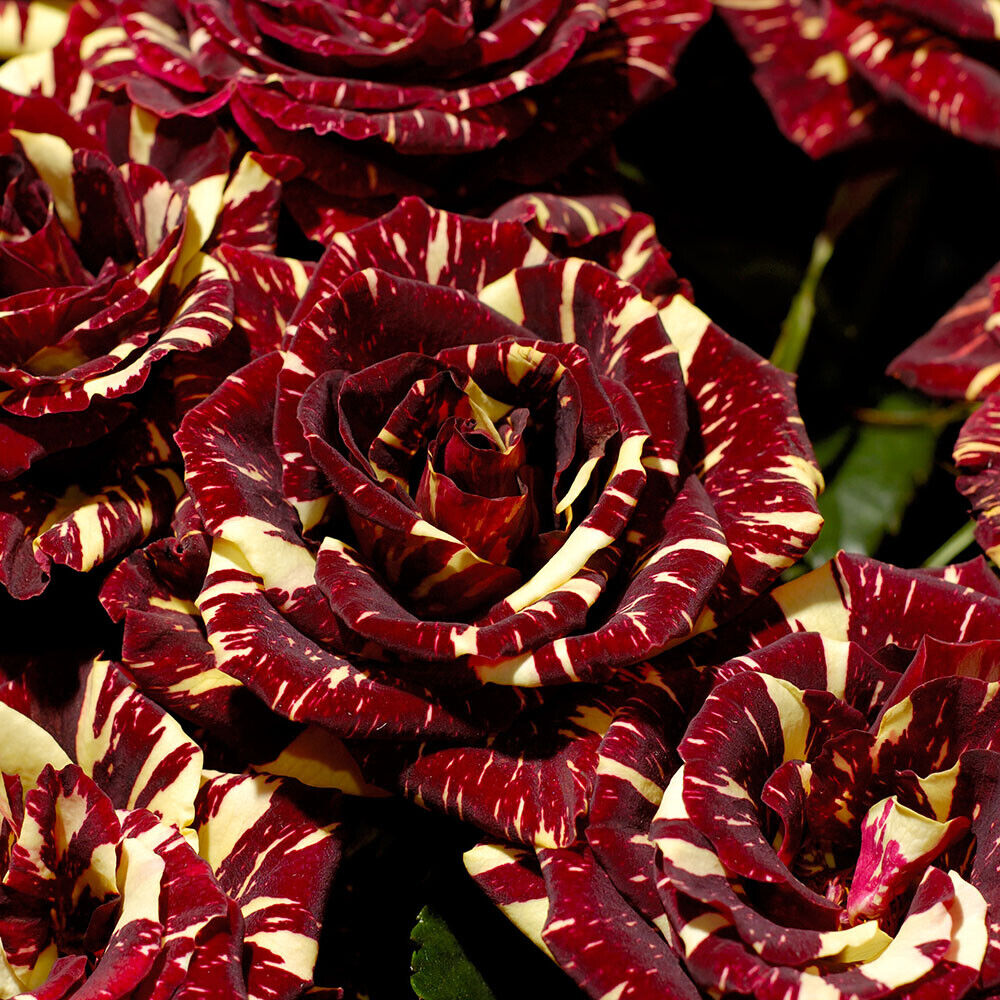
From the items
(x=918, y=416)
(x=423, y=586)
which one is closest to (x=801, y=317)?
(x=918, y=416)

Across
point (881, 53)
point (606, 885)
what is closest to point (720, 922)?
point (606, 885)

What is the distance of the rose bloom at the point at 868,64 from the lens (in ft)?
2.26

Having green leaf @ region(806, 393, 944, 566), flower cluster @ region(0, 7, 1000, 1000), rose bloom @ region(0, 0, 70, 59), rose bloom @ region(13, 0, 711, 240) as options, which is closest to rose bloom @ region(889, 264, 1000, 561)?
flower cluster @ region(0, 7, 1000, 1000)

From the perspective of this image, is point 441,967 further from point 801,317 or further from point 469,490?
point 801,317

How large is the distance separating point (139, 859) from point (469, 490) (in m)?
0.20

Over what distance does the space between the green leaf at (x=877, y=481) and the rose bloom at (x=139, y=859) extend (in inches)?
17.2

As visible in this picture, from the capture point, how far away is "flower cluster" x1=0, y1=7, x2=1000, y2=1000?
0.44m

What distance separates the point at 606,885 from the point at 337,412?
0.23 meters

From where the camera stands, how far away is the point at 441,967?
0.51 metres

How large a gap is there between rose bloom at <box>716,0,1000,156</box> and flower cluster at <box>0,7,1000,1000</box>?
0.19 metres

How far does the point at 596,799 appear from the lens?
0.45m

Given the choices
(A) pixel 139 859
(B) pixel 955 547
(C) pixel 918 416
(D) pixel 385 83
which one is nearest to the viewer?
(A) pixel 139 859

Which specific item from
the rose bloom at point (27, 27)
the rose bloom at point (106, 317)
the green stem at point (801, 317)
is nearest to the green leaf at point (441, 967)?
the rose bloom at point (106, 317)

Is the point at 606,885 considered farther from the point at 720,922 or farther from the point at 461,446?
the point at 461,446
